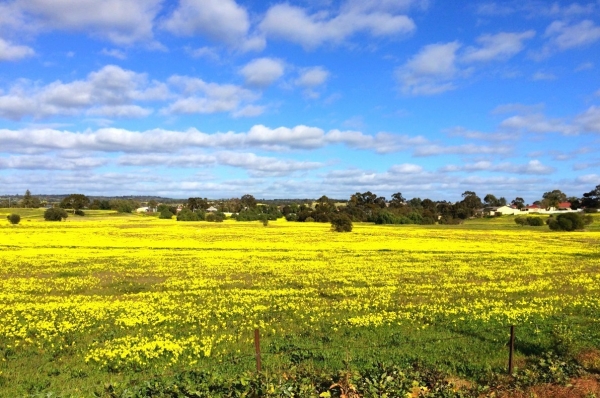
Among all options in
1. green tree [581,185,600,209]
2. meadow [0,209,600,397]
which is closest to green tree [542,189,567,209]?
green tree [581,185,600,209]

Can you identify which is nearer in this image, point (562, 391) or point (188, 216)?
point (562, 391)

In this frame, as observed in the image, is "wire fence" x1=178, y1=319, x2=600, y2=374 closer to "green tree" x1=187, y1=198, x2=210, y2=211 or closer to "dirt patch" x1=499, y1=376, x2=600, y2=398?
"dirt patch" x1=499, y1=376, x2=600, y2=398

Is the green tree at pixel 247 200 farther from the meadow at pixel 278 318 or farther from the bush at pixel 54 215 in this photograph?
the meadow at pixel 278 318

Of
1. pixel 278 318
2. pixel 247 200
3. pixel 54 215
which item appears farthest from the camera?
pixel 247 200

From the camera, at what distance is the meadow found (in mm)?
11414

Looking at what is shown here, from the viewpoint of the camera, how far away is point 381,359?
11.7m

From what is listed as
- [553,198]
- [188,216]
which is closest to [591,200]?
[553,198]

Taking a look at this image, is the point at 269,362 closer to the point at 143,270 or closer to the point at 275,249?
the point at 143,270

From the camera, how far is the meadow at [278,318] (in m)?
11.4

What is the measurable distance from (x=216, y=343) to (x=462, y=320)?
874cm

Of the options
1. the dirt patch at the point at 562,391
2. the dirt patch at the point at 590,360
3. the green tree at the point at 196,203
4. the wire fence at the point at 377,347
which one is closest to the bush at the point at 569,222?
the wire fence at the point at 377,347

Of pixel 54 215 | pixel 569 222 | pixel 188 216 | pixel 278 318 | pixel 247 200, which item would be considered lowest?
pixel 278 318

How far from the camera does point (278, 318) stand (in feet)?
55.8

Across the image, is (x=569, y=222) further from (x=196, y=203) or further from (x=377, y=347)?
(x=196, y=203)
